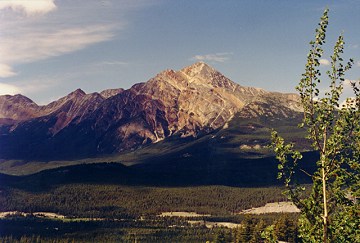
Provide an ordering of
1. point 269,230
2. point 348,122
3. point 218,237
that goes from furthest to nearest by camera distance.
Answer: point 218,237 < point 348,122 < point 269,230

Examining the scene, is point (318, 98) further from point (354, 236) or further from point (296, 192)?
point (354, 236)

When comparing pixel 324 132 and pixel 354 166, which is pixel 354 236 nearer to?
pixel 354 166

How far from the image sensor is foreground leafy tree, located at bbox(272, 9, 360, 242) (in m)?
28.4

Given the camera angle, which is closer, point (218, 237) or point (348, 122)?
point (348, 122)

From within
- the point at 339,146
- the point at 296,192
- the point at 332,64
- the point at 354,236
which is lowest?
the point at 354,236

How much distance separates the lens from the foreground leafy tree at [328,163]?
93.2 feet

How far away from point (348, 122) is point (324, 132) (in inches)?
83.0

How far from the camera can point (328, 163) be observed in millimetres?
28531

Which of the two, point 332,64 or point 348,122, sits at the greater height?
point 332,64

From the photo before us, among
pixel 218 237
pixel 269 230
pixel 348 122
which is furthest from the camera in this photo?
pixel 218 237

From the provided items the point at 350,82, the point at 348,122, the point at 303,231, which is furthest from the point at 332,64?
the point at 303,231

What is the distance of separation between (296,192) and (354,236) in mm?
4234

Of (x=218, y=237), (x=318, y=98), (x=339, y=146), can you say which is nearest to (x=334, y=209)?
(x=339, y=146)

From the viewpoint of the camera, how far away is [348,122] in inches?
1169
